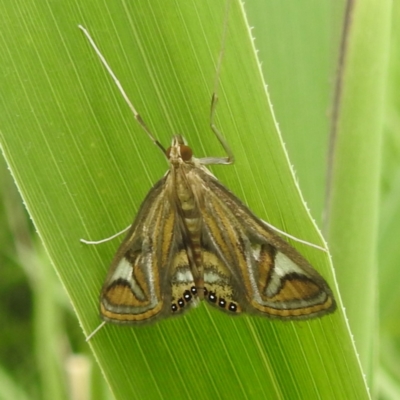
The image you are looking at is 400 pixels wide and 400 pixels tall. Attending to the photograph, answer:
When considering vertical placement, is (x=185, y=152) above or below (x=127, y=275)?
above

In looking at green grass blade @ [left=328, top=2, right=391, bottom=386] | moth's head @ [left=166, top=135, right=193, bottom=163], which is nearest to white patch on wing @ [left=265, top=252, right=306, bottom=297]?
green grass blade @ [left=328, top=2, right=391, bottom=386]

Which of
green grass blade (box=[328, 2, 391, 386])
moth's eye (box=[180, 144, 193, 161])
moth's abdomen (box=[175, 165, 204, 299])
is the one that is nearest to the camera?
green grass blade (box=[328, 2, 391, 386])

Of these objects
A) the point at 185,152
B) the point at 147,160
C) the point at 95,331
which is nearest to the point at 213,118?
the point at 185,152

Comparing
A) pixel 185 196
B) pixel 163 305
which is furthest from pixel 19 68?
pixel 163 305

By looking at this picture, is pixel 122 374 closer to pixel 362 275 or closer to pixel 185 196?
pixel 185 196

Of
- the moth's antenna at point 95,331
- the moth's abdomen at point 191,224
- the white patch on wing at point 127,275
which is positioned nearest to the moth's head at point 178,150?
the moth's abdomen at point 191,224

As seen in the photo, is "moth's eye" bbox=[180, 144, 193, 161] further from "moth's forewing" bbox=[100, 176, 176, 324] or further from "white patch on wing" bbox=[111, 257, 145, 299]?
"white patch on wing" bbox=[111, 257, 145, 299]

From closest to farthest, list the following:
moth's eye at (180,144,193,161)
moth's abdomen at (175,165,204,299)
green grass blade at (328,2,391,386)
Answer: green grass blade at (328,2,391,386), moth's eye at (180,144,193,161), moth's abdomen at (175,165,204,299)

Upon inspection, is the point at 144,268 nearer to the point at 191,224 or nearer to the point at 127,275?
the point at 127,275
